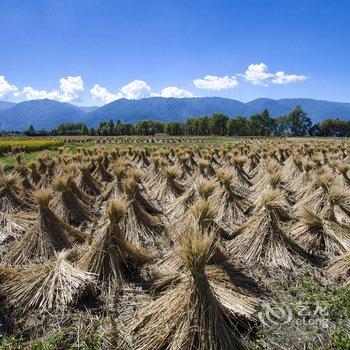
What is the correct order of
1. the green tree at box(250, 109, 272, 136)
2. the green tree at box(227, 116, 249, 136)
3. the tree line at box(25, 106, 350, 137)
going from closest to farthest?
the green tree at box(227, 116, 249, 136) → the green tree at box(250, 109, 272, 136) → the tree line at box(25, 106, 350, 137)

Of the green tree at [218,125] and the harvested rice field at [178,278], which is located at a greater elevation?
the harvested rice field at [178,278]

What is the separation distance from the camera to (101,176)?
15.2 m

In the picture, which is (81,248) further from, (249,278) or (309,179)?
(309,179)

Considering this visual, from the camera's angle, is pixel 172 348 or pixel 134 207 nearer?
pixel 172 348

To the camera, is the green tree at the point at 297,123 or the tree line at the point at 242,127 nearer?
the tree line at the point at 242,127

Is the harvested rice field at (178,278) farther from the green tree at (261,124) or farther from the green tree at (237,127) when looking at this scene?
the green tree at (261,124)

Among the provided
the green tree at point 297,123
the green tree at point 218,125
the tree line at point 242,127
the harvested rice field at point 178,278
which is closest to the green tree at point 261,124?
the tree line at point 242,127

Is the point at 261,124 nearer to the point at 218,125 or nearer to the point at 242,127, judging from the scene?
the point at 242,127

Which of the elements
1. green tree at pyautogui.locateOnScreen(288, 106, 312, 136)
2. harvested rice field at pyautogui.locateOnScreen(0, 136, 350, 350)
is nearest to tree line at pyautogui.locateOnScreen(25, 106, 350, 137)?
green tree at pyautogui.locateOnScreen(288, 106, 312, 136)

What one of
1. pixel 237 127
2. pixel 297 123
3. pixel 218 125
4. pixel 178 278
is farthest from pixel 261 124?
pixel 178 278

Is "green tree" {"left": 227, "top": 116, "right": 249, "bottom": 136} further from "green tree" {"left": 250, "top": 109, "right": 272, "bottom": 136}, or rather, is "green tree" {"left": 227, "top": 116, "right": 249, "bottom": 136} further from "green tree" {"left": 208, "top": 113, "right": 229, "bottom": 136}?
"green tree" {"left": 208, "top": 113, "right": 229, "bottom": 136}

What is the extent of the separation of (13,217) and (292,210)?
727 centimetres

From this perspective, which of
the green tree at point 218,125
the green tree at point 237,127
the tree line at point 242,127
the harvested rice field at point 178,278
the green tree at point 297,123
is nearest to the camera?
the harvested rice field at point 178,278

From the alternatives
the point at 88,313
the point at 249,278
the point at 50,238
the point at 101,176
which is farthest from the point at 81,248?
the point at 101,176
